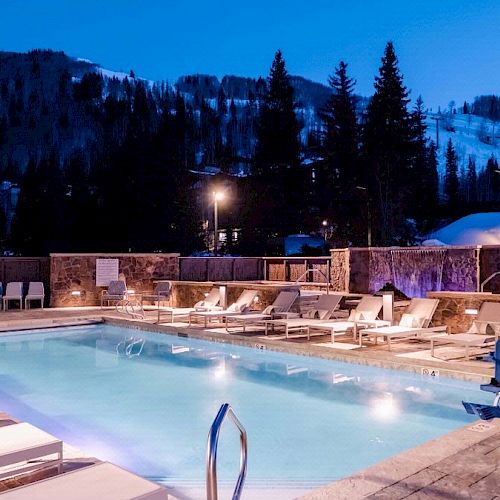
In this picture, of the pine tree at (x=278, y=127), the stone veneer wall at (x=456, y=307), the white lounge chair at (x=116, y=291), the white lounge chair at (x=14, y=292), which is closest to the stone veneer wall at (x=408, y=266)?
the stone veneer wall at (x=456, y=307)

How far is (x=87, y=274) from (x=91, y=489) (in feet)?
47.8

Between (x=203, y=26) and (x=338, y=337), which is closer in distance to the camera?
(x=338, y=337)

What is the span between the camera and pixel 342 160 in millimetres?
39531

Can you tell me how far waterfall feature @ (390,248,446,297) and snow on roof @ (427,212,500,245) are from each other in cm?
1713

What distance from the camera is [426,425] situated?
617cm

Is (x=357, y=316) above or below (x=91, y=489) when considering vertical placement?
above

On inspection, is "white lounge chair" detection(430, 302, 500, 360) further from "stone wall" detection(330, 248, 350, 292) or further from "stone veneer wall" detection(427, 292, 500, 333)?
"stone wall" detection(330, 248, 350, 292)

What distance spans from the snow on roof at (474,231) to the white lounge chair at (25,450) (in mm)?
31323

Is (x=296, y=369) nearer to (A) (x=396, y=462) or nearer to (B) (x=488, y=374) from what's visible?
(B) (x=488, y=374)

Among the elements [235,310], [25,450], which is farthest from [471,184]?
[25,450]

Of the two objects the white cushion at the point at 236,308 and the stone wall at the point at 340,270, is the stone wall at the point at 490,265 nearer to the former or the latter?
the stone wall at the point at 340,270

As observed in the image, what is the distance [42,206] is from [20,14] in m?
116

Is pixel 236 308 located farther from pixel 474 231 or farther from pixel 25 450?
pixel 474 231

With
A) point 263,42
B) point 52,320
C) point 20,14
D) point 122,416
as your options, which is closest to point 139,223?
point 52,320
